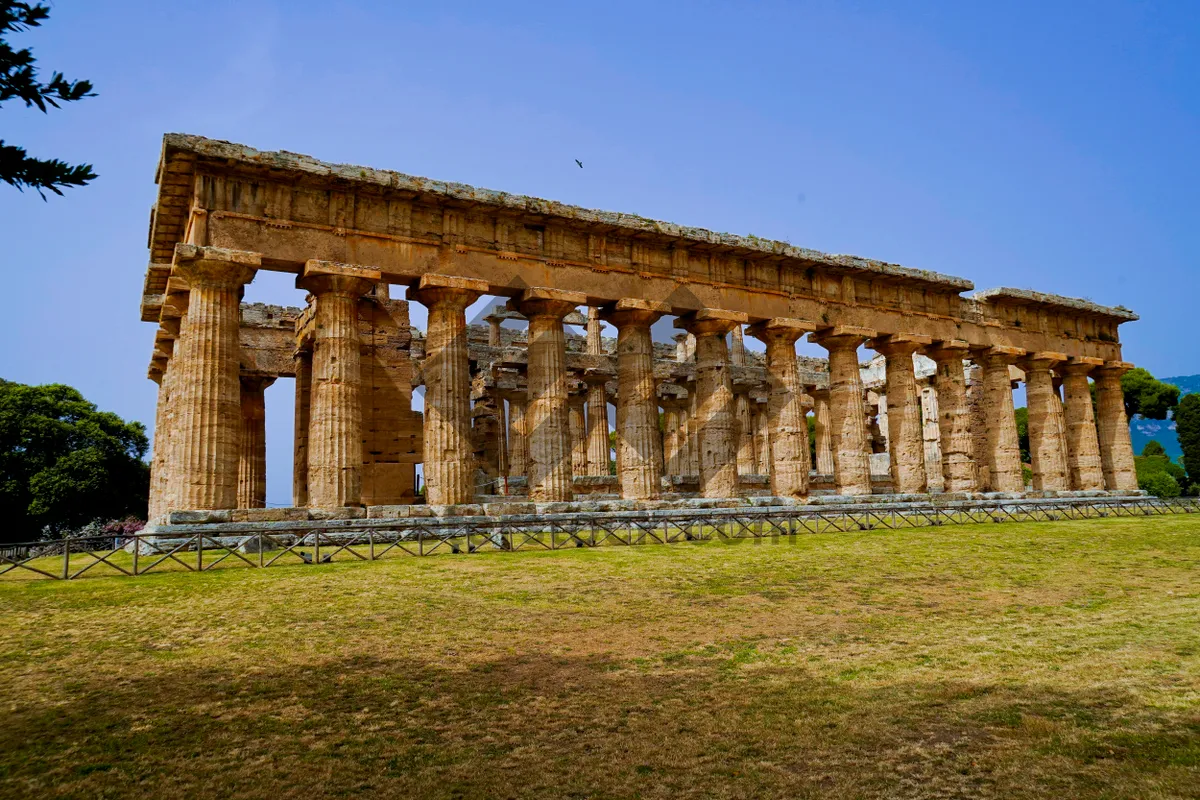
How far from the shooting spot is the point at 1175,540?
18.0 metres

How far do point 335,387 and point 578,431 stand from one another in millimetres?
18640

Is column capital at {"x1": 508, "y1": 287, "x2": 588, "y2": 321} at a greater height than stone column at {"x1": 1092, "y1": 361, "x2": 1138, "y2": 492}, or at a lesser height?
greater

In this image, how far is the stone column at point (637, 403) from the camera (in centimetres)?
2395

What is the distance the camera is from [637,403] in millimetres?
24562

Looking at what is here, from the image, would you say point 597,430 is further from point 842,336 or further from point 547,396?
point 547,396

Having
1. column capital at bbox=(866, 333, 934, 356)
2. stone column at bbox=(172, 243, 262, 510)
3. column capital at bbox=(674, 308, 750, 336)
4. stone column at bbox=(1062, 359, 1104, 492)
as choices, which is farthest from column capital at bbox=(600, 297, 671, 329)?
stone column at bbox=(1062, 359, 1104, 492)

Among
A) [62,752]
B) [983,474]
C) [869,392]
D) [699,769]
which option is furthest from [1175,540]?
[869,392]

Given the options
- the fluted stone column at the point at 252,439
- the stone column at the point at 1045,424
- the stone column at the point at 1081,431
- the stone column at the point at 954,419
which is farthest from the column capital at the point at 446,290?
the stone column at the point at 1081,431

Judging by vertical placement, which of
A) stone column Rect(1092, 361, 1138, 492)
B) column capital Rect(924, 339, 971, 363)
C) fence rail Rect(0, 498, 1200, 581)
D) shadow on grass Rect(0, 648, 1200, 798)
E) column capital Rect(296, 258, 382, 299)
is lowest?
shadow on grass Rect(0, 648, 1200, 798)

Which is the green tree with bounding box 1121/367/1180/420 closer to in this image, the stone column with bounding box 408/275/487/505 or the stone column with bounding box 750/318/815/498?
the stone column with bounding box 750/318/815/498

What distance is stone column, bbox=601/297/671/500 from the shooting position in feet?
78.6

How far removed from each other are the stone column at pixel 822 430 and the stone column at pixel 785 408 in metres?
14.4

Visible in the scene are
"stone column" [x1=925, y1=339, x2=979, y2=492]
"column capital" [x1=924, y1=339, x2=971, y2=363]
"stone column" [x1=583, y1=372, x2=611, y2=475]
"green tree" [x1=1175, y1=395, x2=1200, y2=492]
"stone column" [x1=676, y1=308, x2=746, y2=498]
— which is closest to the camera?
"stone column" [x1=676, y1=308, x2=746, y2=498]

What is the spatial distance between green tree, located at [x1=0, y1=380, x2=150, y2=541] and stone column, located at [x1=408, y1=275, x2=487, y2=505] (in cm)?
2432
